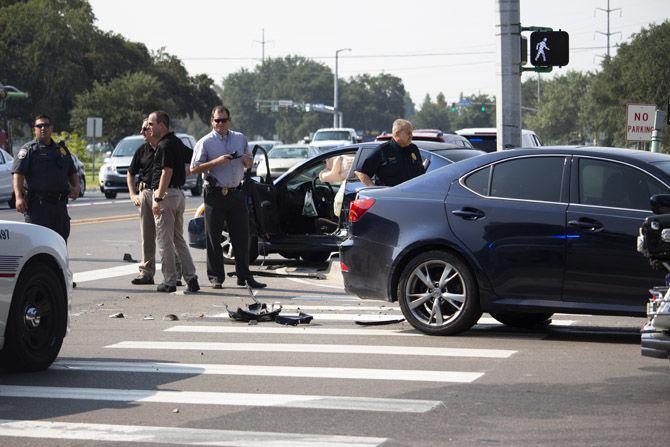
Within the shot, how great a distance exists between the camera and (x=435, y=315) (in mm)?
10461

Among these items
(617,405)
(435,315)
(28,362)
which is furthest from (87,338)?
(617,405)

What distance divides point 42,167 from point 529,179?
574 centimetres

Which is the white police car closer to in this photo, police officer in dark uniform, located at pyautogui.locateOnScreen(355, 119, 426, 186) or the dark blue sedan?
the dark blue sedan

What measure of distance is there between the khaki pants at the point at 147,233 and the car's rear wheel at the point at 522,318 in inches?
184

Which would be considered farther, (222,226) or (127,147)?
(127,147)

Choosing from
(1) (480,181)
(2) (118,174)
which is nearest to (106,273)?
(1) (480,181)

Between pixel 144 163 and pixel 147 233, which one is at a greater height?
pixel 144 163

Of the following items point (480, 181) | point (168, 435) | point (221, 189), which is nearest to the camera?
point (168, 435)

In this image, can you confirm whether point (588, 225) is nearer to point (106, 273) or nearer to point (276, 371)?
point (276, 371)

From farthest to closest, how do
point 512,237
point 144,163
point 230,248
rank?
point 230,248 → point 144,163 → point 512,237

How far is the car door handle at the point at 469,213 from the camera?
10.3m

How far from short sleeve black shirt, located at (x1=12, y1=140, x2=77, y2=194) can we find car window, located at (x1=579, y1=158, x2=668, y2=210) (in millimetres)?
6043

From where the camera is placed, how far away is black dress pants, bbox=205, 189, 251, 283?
565 inches

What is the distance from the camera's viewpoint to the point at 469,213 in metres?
10.3
